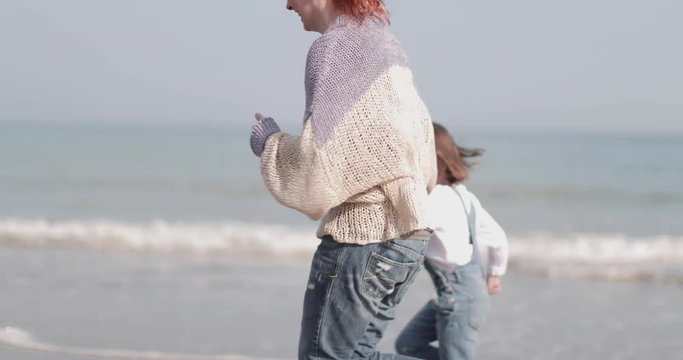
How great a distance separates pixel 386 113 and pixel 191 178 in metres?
17.2

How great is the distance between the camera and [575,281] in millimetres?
8508

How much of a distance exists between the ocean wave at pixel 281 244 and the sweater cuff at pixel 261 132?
663 centimetres

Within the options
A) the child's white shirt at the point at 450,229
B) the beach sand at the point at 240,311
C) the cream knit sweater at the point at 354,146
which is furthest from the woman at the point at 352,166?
the beach sand at the point at 240,311

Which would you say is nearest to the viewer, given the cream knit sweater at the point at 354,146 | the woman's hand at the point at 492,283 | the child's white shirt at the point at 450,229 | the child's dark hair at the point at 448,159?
the cream knit sweater at the point at 354,146

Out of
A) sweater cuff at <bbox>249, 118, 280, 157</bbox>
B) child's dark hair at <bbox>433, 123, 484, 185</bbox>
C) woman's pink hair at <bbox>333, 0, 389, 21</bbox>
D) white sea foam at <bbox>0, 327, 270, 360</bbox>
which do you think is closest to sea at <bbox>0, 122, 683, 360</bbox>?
white sea foam at <bbox>0, 327, 270, 360</bbox>

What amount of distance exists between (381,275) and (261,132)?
498mm

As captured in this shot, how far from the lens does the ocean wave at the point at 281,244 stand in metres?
9.21

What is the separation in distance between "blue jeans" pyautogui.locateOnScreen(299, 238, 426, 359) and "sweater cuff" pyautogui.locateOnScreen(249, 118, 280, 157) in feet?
1.00

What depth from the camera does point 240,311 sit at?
6551 mm

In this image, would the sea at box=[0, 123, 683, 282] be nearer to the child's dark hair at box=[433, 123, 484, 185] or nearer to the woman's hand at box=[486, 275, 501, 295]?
the woman's hand at box=[486, 275, 501, 295]

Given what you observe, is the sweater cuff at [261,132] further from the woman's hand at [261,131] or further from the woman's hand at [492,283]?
the woman's hand at [492,283]

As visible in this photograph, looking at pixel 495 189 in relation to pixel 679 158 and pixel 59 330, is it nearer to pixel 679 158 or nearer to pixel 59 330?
pixel 679 158

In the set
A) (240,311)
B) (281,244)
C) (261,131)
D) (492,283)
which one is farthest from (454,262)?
(281,244)

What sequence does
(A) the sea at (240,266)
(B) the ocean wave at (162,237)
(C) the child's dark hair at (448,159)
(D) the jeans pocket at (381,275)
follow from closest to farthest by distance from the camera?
(D) the jeans pocket at (381,275)
(C) the child's dark hair at (448,159)
(A) the sea at (240,266)
(B) the ocean wave at (162,237)
